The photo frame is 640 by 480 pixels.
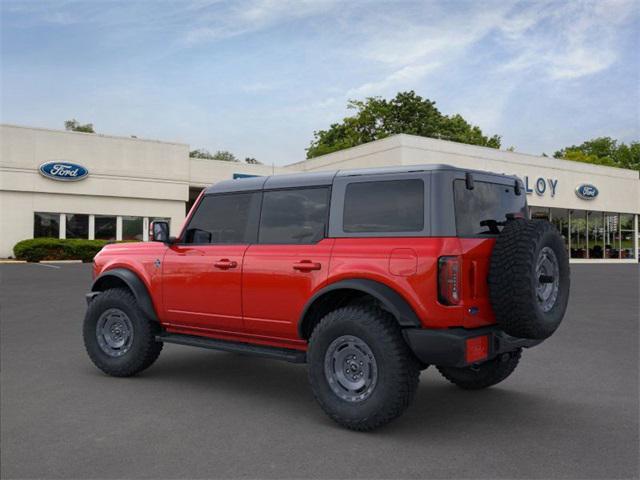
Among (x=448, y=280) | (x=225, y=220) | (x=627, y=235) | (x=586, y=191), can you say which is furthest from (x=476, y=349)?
(x=627, y=235)

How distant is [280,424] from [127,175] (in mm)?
32833

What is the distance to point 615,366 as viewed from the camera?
265 inches

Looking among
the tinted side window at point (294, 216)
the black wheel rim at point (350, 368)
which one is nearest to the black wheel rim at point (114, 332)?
the tinted side window at point (294, 216)

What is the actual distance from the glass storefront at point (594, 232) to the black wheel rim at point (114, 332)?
39849mm

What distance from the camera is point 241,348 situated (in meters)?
5.39

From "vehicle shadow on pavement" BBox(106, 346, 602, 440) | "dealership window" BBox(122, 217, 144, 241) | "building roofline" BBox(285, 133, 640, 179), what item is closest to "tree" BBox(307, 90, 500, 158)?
"building roofline" BBox(285, 133, 640, 179)

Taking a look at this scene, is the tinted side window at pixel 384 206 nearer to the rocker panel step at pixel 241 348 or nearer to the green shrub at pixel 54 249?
the rocker panel step at pixel 241 348

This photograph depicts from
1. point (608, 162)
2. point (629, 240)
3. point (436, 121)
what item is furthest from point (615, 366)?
point (608, 162)

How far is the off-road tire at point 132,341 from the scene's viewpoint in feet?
20.2

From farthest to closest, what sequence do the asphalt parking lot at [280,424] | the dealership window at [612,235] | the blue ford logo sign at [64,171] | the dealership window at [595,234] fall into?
the dealership window at [612,235] → the dealership window at [595,234] → the blue ford logo sign at [64,171] → the asphalt parking lot at [280,424]

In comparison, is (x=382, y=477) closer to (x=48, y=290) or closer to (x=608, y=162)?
(x=48, y=290)

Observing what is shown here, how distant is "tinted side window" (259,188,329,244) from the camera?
5160 millimetres

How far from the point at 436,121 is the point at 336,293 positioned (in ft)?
192

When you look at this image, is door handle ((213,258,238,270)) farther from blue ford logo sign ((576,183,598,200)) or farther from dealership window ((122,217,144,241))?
blue ford logo sign ((576,183,598,200))
